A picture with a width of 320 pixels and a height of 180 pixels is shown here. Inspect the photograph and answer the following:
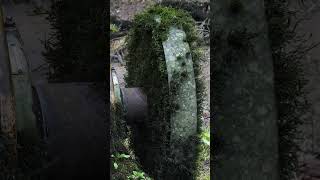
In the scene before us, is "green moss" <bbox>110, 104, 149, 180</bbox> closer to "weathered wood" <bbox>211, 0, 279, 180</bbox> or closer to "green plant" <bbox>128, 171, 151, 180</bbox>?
"green plant" <bbox>128, 171, 151, 180</bbox>

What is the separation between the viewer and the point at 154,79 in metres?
2.62

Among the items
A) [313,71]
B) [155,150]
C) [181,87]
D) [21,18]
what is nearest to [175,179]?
[155,150]

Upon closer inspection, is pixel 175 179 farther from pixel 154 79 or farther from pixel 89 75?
pixel 89 75

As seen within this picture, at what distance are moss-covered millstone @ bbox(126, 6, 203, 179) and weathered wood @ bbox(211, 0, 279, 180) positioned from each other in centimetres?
12

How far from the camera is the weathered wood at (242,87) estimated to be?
2480 mm

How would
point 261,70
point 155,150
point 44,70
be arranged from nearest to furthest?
1. point 261,70
2. point 155,150
3. point 44,70

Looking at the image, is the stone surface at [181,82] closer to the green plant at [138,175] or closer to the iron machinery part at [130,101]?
the iron machinery part at [130,101]

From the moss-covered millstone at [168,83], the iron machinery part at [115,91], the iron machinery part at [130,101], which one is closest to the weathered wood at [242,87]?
the moss-covered millstone at [168,83]

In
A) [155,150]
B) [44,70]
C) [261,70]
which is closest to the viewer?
[261,70]

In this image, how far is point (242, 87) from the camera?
8.20ft

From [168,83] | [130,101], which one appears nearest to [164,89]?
[168,83]

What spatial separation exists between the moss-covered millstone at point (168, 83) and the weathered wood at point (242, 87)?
0.12 metres

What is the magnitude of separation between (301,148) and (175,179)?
706mm

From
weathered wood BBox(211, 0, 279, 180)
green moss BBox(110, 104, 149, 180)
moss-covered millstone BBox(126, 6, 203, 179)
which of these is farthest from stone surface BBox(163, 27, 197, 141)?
green moss BBox(110, 104, 149, 180)
